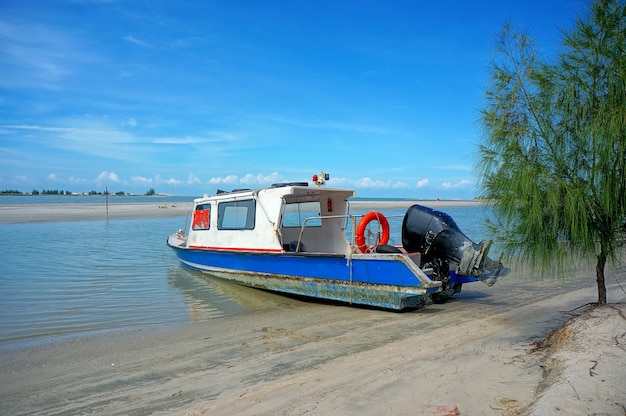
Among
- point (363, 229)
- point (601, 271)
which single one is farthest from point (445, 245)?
point (601, 271)

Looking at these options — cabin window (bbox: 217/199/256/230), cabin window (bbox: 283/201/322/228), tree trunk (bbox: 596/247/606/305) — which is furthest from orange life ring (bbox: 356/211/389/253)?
tree trunk (bbox: 596/247/606/305)

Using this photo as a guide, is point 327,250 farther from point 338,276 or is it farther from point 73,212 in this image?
point 73,212

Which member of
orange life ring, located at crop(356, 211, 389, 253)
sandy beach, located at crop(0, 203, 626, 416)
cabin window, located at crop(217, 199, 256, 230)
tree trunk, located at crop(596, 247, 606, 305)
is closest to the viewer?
sandy beach, located at crop(0, 203, 626, 416)

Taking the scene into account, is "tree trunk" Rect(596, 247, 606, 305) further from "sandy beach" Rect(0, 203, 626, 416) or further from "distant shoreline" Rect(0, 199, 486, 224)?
"distant shoreline" Rect(0, 199, 486, 224)

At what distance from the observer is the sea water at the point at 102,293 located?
8094 millimetres

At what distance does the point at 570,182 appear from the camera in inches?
195

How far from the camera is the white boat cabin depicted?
10070mm

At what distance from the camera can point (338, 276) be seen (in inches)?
343

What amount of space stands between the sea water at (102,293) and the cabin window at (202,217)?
4.91ft

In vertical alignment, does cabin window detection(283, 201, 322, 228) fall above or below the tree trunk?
above

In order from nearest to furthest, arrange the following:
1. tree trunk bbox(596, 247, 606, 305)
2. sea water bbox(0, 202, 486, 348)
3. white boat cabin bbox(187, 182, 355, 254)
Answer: tree trunk bbox(596, 247, 606, 305), sea water bbox(0, 202, 486, 348), white boat cabin bbox(187, 182, 355, 254)

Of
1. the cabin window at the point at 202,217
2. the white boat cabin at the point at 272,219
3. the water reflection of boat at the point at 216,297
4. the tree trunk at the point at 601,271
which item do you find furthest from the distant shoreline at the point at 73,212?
the tree trunk at the point at 601,271

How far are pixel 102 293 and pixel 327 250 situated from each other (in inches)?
217

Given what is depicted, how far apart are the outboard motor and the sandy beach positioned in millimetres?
→ 771
